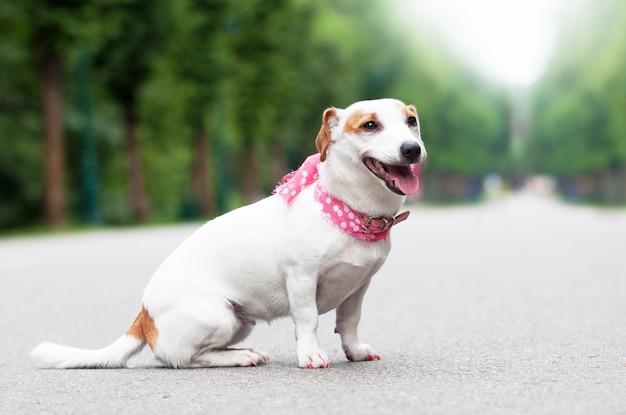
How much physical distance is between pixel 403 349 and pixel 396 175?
1447mm

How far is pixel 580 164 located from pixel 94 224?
43933 mm

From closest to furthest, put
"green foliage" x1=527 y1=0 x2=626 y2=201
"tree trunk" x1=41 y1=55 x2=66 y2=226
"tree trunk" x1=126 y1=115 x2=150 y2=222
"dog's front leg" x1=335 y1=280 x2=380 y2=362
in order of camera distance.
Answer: "dog's front leg" x1=335 y1=280 x2=380 y2=362, "tree trunk" x1=41 y1=55 x2=66 y2=226, "tree trunk" x1=126 y1=115 x2=150 y2=222, "green foliage" x1=527 y1=0 x2=626 y2=201

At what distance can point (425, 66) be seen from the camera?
210 feet

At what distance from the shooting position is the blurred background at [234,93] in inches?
1262

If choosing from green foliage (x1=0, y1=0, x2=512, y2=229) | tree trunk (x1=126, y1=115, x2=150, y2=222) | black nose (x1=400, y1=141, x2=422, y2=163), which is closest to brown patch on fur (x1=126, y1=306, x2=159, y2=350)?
black nose (x1=400, y1=141, x2=422, y2=163)

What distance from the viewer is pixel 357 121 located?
15.7 ft

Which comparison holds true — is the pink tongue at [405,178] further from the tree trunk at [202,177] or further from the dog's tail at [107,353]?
the tree trunk at [202,177]

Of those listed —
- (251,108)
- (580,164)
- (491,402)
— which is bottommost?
(580,164)

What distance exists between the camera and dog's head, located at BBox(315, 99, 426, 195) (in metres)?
4.62

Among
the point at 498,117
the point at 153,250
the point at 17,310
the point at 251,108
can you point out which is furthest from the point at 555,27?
the point at 17,310

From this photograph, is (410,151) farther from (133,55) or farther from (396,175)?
(133,55)

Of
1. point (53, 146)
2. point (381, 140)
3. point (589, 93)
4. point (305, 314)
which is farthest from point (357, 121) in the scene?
point (589, 93)

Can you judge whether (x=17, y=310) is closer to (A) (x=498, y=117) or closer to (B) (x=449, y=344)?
Result: (B) (x=449, y=344)

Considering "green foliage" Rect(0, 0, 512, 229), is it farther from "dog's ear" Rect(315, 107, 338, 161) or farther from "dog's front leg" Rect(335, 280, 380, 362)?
"dog's ear" Rect(315, 107, 338, 161)
